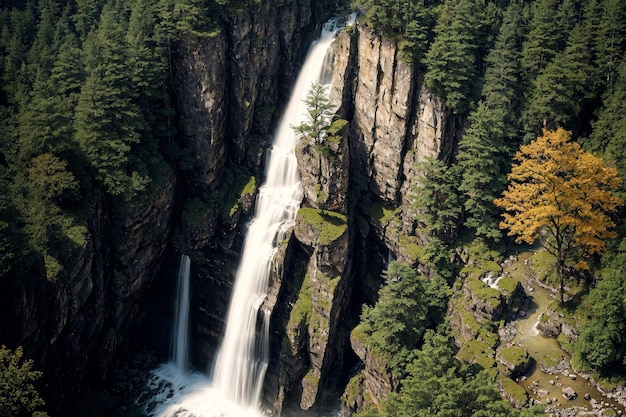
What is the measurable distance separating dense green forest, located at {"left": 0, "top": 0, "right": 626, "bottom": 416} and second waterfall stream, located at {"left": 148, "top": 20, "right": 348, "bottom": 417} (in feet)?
30.0

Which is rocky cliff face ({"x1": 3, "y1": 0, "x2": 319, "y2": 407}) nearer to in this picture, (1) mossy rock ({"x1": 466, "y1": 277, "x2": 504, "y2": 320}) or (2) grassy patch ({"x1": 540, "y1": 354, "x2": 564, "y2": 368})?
(1) mossy rock ({"x1": 466, "y1": 277, "x2": 504, "y2": 320})

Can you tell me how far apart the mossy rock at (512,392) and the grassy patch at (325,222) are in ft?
59.1

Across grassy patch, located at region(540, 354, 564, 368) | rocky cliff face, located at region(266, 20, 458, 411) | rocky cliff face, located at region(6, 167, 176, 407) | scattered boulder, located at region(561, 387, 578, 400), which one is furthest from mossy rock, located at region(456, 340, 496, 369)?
rocky cliff face, located at region(6, 167, 176, 407)

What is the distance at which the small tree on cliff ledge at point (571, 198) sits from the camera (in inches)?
1570

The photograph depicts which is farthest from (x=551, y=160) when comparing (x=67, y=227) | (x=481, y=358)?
(x=67, y=227)

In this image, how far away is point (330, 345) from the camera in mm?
51625

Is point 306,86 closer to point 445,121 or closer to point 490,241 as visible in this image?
point 445,121

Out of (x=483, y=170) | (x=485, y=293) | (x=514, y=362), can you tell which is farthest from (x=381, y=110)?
(x=514, y=362)

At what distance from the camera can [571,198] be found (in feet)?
132

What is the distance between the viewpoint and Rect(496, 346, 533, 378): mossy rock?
4034 centimetres

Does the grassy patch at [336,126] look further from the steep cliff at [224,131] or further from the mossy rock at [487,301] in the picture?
the mossy rock at [487,301]

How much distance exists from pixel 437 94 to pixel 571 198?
1510 centimetres

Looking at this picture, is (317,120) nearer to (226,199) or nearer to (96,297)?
(226,199)

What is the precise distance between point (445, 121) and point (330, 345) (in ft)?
73.4
